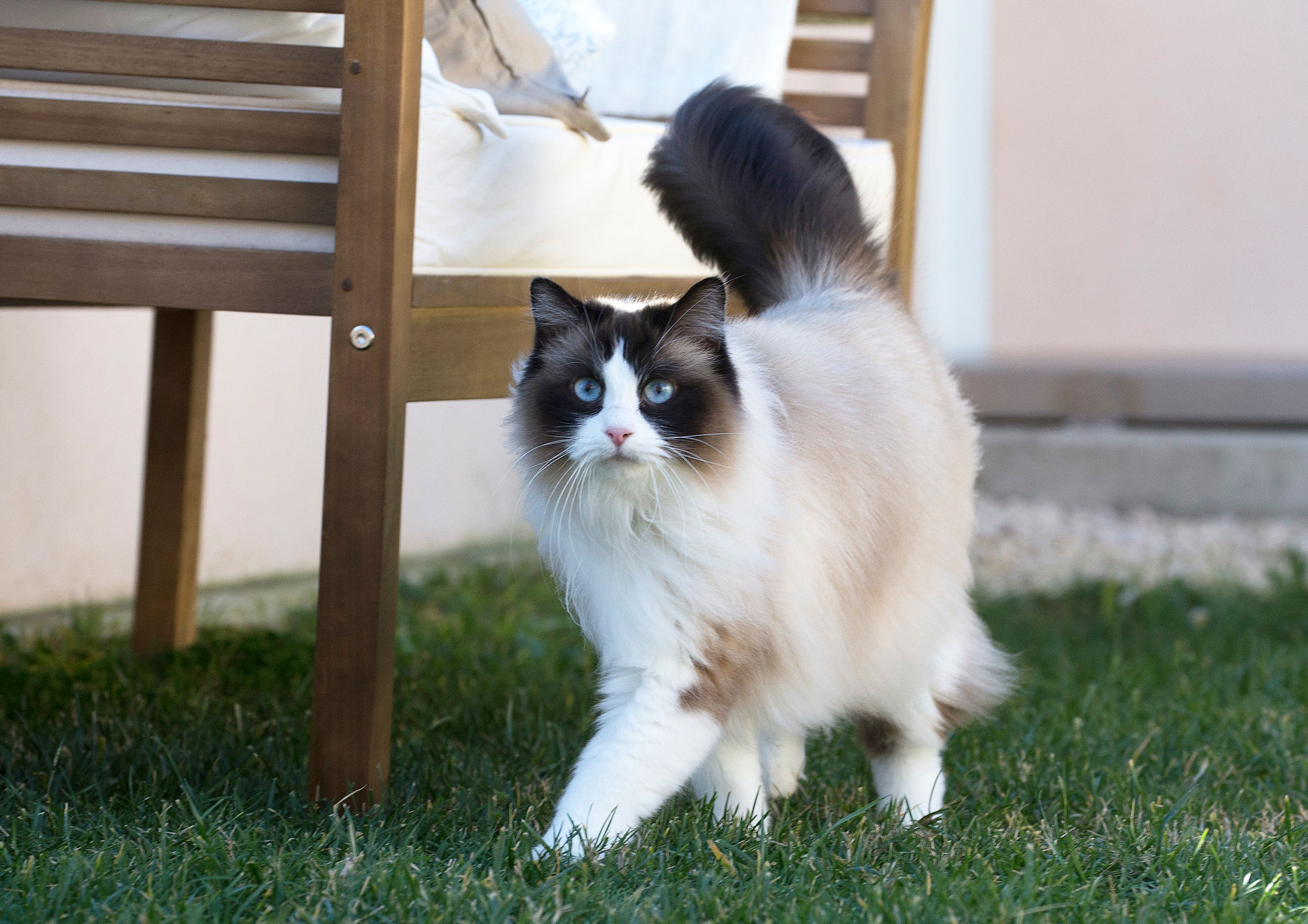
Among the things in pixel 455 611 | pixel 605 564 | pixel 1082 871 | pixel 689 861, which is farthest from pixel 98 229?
pixel 455 611

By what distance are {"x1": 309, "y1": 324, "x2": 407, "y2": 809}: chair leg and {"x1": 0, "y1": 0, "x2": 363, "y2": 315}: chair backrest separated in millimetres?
130

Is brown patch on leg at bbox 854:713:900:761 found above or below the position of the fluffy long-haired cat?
below

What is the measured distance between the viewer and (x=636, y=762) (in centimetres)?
185

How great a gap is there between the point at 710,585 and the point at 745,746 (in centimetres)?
40

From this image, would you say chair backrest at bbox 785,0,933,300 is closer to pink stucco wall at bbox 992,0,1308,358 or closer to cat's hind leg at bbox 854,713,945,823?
cat's hind leg at bbox 854,713,945,823

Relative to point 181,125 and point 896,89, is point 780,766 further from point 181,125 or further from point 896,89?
point 896,89

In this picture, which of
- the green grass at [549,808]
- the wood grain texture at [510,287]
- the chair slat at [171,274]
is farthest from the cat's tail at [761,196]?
the green grass at [549,808]

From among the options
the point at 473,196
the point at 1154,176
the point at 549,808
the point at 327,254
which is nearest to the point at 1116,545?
the point at 1154,176

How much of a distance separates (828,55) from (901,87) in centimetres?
28

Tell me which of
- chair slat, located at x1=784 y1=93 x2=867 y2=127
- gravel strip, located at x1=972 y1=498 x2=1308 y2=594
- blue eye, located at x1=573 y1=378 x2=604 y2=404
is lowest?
gravel strip, located at x1=972 y1=498 x2=1308 y2=594

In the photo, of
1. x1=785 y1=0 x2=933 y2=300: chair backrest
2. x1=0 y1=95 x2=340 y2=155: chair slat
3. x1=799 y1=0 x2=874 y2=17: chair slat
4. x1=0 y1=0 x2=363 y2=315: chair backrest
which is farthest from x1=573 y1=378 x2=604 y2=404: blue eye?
x1=799 y1=0 x2=874 y2=17: chair slat

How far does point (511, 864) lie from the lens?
71.6 inches

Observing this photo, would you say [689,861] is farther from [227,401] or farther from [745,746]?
[227,401]

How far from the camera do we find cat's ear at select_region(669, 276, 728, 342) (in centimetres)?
186
